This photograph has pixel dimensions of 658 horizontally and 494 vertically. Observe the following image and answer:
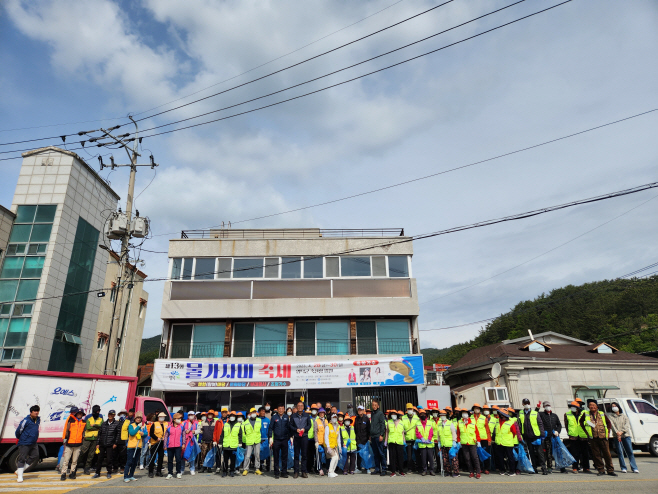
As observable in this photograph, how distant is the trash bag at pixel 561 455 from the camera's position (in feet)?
38.9

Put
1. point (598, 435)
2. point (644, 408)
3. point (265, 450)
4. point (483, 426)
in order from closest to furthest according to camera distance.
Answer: point (598, 435) < point (483, 426) < point (265, 450) < point (644, 408)

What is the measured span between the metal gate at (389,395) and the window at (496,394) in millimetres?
4000

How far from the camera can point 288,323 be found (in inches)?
856

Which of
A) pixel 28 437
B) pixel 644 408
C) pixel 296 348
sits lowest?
pixel 28 437

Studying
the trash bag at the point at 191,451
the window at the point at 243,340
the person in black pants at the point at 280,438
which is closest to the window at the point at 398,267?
the window at the point at 243,340

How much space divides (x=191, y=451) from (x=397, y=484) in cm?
594

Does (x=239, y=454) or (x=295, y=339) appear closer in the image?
(x=239, y=454)

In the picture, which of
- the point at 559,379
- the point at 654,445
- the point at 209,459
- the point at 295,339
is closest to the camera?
the point at 209,459

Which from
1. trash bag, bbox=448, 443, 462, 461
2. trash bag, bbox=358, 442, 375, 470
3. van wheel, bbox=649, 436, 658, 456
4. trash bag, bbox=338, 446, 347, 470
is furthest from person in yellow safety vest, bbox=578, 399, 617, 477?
trash bag, bbox=338, 446, 347, 470

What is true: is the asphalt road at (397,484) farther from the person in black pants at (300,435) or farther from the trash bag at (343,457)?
the trash bag at (343,457)

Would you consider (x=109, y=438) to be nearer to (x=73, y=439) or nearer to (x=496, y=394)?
(x=73, y=439)

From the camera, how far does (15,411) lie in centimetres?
1164

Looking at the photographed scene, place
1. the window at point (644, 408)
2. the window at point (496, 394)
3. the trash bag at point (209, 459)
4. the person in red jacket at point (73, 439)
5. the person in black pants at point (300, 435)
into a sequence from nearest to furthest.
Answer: the person in red jacket at point (73, 439), the person in black pants at point (300, 435), the trash bag at point (209, 459), the window at point (644, 408), the window at point (496, 394)

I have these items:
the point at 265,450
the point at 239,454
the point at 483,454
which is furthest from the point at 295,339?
the point at 483,454
